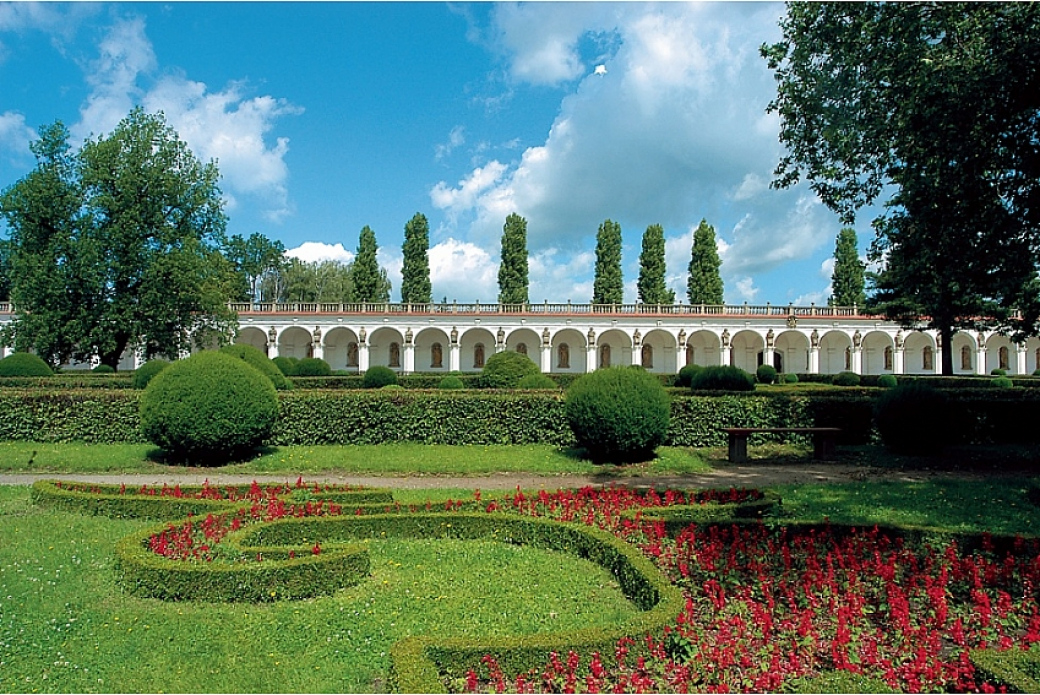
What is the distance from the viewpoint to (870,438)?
15234 mm

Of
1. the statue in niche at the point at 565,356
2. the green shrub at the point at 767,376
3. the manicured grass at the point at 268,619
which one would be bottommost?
the manicured grass at the point at 268,619

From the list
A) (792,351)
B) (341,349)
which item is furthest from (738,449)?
(792,351)

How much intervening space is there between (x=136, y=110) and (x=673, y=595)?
107 ft

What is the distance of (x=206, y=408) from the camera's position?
38.9ft

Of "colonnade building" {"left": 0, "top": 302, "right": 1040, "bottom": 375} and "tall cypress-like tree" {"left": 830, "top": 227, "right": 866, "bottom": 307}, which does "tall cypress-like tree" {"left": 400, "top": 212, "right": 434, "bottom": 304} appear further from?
"tall cypress-like tree" {"left": 830, "top": 227, "right": 866, "bottom": 307}

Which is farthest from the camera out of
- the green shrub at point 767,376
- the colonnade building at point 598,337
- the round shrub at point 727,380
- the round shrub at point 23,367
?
the colonnade building at point 598,337

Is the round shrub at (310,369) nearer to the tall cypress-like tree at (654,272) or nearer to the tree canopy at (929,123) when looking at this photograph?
the tree canopy at (929,123)

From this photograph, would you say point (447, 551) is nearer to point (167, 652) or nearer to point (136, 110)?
point (167, 652)

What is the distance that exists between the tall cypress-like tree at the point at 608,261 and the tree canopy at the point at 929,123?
41.5 meters

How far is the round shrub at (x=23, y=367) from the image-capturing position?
78.5 ft

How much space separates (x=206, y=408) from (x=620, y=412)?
7.25m

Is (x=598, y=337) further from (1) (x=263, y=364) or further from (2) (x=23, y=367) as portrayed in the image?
(2) (x=23, y=367)

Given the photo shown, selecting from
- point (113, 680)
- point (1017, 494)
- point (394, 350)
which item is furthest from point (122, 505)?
point (394, 350)

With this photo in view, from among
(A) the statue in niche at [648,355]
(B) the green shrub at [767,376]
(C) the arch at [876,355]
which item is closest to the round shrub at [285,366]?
(B) the green shrub at [767,376]
